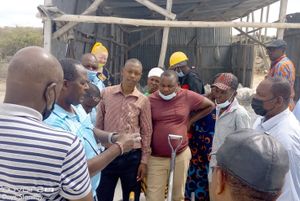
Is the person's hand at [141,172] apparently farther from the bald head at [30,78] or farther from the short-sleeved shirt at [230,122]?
the bald head at [30,78]

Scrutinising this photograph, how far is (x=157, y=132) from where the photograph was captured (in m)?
3.47

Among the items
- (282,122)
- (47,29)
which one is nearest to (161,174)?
(282,122)

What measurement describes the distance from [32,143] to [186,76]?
129 inches

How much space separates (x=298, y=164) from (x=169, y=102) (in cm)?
158

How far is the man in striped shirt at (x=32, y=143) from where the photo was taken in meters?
1.35

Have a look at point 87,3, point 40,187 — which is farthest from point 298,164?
point 87,3

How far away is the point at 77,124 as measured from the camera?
2090 millimetres

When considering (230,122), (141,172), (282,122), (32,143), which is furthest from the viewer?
(141,172)

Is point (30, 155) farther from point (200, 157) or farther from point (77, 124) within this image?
point (200, 157)

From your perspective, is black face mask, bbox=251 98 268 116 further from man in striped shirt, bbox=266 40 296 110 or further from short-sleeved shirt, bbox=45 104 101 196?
man in striped shirt, bbox=266 40 296 110

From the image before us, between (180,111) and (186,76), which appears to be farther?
(186,76)

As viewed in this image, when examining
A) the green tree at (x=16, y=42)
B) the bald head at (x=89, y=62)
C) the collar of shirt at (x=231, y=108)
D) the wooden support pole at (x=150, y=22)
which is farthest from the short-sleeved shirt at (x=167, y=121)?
the green tree at (x=16, y=42)

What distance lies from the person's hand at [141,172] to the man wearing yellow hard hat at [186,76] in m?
1.30

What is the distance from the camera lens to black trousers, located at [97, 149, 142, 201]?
3309 mm
